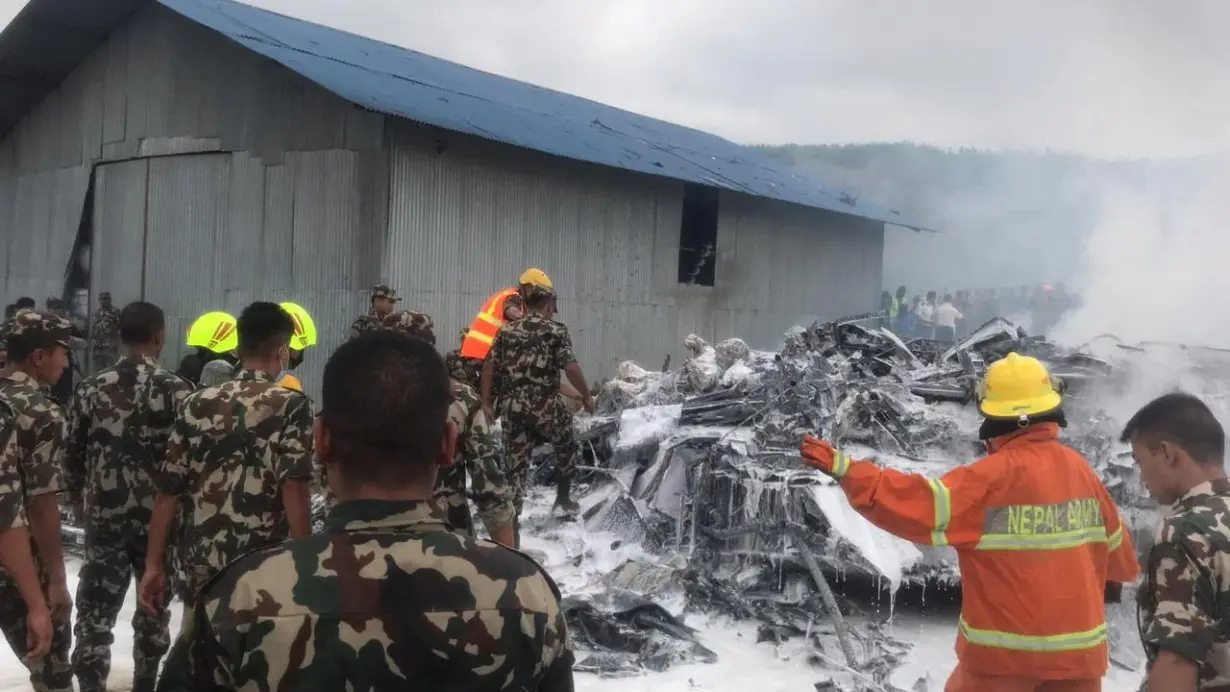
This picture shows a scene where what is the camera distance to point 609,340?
530 inches

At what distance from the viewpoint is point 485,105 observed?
13.0 metres

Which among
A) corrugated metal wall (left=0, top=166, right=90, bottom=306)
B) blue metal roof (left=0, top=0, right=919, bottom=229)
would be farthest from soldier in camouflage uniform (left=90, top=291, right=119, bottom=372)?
blue metal roof (left=0, top=0, right=919, bottom=229)

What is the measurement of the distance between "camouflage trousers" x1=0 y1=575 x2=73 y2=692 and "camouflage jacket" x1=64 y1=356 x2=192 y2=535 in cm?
58

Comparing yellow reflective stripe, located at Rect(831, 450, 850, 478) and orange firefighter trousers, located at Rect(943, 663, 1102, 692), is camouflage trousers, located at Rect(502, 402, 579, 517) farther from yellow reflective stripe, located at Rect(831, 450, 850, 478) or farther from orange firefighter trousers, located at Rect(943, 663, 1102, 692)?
orange firefighter trousers, located at Rect(943, 663, 1102, 692)

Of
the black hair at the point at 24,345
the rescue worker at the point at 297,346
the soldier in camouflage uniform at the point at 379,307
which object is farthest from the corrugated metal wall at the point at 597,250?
the black hair at the point at 24,345

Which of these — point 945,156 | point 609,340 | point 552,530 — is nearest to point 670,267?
point 609,340

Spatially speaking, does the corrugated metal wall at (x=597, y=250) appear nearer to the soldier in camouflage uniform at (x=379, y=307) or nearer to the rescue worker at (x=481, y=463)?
the soldier in camouflage uniform at (x=379, y=307)

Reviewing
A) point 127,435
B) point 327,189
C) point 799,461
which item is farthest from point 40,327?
point 327,189

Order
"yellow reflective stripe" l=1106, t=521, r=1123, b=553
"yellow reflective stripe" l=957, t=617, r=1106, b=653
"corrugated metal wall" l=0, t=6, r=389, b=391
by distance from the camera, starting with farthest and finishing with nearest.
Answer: "corrugated metal wall" l=0, t=6, r=389, b=391 → "yellow reflective stripe" l=1106, t=521, r=1123, b=553 → "yellow reflective stripe" l=957, t=617, r=1106, b=653

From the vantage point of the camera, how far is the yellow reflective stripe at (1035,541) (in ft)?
9.82

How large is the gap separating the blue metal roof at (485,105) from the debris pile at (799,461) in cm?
449

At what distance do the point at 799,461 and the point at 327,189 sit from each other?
686 centimetres

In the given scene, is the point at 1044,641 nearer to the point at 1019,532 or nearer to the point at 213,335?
the point at 1019,532

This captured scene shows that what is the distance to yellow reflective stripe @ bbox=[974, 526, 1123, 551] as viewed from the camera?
299 cm
